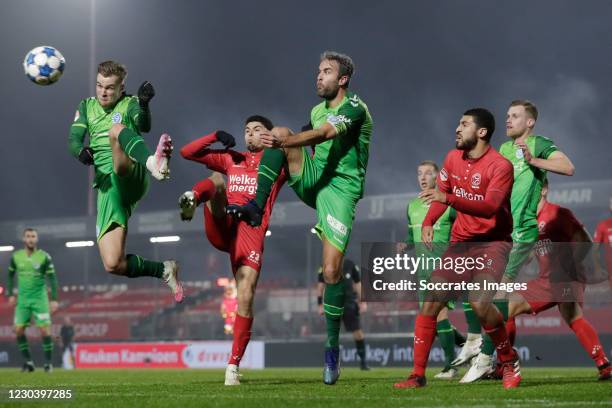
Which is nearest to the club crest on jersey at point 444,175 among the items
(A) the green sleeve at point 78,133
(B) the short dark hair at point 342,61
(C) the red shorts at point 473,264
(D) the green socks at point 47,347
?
(C) the red shorts at point 473,264

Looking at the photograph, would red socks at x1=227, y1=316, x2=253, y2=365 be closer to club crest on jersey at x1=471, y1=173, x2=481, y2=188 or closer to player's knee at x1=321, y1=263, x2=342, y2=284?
player's knee at x1=321, y1=263, x2=342, y2=284

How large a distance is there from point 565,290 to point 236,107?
57.5 metres

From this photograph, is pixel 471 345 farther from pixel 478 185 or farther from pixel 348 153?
pixel 478 185

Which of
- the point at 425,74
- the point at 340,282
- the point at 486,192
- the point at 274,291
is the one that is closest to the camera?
the point at 486,192

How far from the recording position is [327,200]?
7.71 metres

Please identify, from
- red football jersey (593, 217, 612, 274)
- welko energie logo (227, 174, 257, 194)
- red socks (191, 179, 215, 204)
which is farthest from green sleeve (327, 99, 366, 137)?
red football jersey (593, 217, 612, 274)

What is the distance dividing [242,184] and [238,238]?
0.73m

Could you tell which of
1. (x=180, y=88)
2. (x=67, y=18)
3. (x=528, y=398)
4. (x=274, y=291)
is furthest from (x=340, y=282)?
(x=180, y=88)

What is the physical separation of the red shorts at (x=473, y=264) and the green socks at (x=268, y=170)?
1.44m

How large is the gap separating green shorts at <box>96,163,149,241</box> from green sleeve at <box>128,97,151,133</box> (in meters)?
0.40

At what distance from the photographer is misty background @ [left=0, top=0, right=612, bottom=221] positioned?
5525 centimetres

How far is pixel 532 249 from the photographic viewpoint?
27.6ft

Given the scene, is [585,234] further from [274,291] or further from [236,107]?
[236,107]

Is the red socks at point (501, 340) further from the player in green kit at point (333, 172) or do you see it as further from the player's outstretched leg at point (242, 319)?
the player's outstretched leg at point (242, 319)
